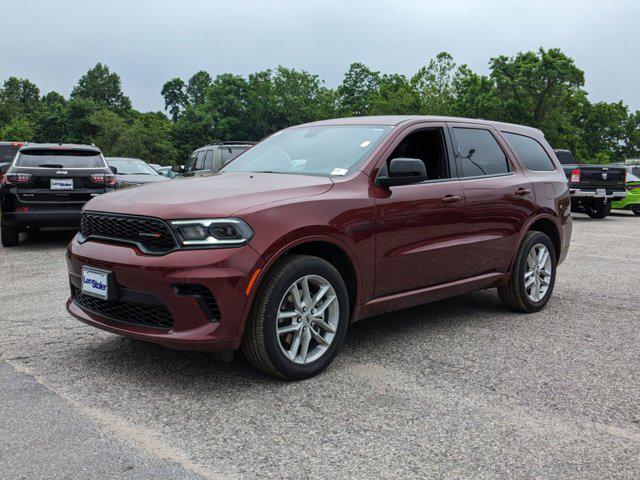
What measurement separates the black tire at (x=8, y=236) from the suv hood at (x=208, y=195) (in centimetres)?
635

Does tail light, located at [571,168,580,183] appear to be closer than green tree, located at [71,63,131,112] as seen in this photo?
Yes

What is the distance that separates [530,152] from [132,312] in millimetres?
4055

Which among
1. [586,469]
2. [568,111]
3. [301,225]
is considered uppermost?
[568,111]

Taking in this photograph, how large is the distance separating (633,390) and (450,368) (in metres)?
1.08

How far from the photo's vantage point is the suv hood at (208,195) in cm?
347

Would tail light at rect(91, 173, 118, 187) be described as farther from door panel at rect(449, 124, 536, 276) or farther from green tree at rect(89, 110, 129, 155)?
green tree at rect(89, 110, 129, 155)

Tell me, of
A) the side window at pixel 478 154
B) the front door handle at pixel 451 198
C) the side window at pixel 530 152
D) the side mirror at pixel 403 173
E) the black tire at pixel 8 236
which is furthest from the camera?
the black tire at pixel 8 236

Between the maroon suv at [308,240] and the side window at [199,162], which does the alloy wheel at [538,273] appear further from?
the side window at [199,162]

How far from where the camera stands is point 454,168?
4922 millimetres

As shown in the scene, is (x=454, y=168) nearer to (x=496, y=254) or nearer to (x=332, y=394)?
(x=496, y=254)

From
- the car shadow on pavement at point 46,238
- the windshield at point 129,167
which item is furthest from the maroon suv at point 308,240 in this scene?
the windshield at point 129,167

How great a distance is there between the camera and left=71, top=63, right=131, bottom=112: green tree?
4444 inches

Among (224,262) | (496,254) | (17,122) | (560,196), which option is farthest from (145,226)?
(17,122)

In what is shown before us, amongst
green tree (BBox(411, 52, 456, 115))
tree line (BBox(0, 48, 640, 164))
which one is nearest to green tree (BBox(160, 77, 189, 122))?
tree line (BBox(0, 48, 640, 164))
